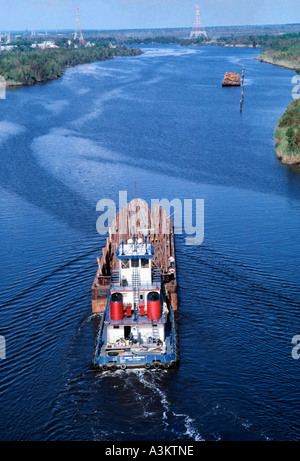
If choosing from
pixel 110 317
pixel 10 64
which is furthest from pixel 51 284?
pixel 10 64

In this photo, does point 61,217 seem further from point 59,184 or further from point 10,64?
point 10,64

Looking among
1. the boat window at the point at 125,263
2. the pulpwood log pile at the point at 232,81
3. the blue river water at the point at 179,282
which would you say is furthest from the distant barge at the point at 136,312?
the pulpwood log pile at the point at 232,81

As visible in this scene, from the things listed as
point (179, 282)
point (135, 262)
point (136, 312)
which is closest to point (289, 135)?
point (179, 282)

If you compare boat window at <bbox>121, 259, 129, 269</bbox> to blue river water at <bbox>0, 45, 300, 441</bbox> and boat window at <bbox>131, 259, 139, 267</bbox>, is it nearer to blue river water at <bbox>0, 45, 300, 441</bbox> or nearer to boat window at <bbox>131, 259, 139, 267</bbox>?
boat window at <bbox>131, 259, 139, 267</bbox>

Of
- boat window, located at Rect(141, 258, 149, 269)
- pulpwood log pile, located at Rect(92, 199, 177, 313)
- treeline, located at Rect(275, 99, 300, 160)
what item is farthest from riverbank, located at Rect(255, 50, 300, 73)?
boat window, located at Rect(141, 258, 149, 269)

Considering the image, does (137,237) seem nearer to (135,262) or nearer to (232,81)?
(135,262)

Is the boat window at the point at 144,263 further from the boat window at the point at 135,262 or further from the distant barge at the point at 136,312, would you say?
the boat window at the point at 135,262
